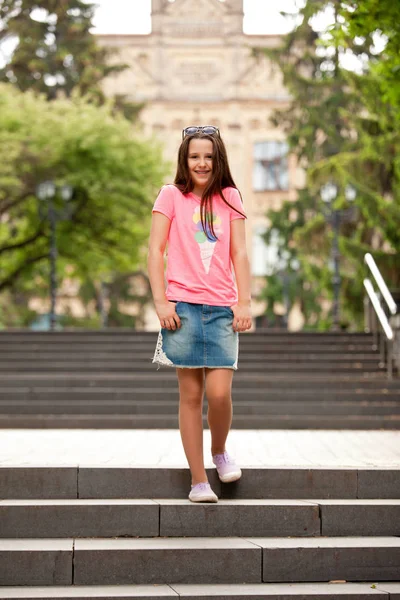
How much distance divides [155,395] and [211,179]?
336 inches

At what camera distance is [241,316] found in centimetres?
660

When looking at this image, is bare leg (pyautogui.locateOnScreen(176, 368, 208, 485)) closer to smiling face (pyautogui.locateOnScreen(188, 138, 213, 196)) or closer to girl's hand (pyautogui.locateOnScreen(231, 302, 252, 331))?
girl's hand (pyautogui.locateOnScreen(231, 302, 252, 331))

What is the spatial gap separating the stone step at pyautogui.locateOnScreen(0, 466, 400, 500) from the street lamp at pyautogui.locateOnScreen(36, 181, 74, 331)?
59.5ft

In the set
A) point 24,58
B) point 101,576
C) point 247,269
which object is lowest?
point 101,576

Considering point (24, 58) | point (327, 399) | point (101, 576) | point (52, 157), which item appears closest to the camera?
point (101, 576)

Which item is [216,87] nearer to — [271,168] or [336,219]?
[271,168]

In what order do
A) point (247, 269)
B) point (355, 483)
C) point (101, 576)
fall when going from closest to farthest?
1. point (101, 576)
2. point (247, 269)
3. point (355, 483)

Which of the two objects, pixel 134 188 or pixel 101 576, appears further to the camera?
pixel 134 188

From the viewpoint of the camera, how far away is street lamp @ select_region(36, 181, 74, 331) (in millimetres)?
26875

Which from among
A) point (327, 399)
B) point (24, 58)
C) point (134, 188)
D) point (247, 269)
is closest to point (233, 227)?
point (247, 269)

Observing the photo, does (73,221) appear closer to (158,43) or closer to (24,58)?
(24,58)

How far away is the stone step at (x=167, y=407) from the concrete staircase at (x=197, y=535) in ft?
22.5

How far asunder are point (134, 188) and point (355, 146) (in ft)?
21.4

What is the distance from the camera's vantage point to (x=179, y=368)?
6664 millimetres
